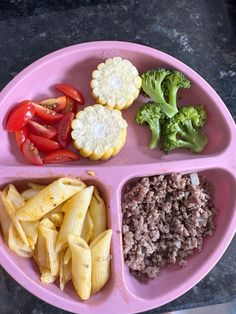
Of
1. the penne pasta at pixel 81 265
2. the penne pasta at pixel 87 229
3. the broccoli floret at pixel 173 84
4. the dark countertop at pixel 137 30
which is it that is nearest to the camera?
the penne pasta at pixel 81 265

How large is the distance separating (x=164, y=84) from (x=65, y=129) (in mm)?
451

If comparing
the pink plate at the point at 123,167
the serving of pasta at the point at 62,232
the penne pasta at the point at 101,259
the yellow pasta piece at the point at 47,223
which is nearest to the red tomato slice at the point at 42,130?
the pink plate at the point at 123,167

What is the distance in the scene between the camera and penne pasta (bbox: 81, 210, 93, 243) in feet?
7.27

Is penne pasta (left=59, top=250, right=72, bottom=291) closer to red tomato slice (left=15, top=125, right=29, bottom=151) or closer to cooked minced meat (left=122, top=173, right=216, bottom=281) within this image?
cooked minced meat (left=122, top=173, right=216, bottom=281)

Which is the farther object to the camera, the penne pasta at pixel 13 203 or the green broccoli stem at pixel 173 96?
the green broccoli stem at pixel 173 96

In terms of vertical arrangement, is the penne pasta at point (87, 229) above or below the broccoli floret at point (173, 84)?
below

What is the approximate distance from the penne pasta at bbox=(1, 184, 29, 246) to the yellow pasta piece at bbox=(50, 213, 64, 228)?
Result: 13 centimetres

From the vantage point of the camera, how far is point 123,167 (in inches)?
88.0

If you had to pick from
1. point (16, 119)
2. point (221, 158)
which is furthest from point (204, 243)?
point (16, 119)

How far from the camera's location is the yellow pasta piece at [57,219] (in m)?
2.22

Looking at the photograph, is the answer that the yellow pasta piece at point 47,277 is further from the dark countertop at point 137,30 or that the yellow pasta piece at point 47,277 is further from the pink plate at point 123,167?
the dark countertop at point 137,30

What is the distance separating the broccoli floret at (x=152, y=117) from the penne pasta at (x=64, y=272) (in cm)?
58

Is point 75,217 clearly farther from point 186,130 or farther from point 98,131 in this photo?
point 186,130

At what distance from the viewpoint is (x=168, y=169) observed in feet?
7.38
